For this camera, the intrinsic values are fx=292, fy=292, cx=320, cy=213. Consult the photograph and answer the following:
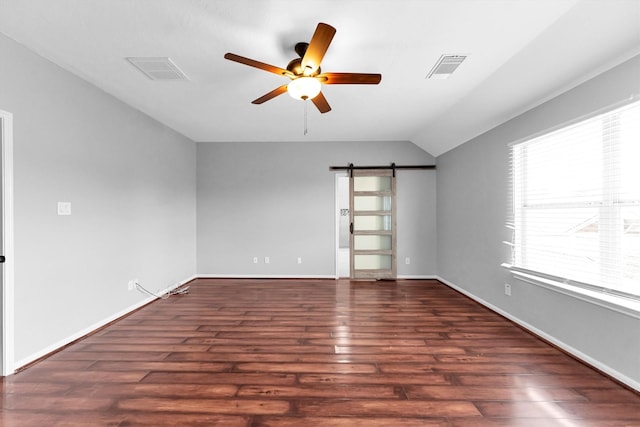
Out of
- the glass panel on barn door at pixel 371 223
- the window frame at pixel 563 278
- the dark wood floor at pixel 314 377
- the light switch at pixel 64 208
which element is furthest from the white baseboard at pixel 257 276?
the window frame at pixel 563 278

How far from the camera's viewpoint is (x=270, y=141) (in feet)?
18.5

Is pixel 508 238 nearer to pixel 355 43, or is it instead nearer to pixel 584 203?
pixel 584 203

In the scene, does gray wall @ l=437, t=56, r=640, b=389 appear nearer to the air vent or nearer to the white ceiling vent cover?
the air vent

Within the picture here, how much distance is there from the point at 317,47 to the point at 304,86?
34 cm

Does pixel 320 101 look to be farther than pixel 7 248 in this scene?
Yes

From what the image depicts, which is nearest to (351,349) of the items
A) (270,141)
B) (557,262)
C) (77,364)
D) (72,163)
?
(557,262)

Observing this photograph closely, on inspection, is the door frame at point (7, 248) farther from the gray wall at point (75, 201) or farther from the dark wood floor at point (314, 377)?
the dark wood floor at point (314, 377)

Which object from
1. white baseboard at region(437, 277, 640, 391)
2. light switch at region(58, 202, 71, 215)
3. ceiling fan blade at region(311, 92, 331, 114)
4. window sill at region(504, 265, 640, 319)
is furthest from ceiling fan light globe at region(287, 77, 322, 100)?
white baseboard at region(437, 277, 640, 391)

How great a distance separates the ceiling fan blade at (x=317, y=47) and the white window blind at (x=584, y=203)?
2.20 meters

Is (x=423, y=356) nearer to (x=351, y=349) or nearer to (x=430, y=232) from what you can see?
(x=351, y=349)

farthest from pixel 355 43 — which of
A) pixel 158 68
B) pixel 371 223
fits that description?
pixel 371 223

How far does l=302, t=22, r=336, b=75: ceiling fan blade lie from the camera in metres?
1.77

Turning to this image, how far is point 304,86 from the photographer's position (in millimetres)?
2236

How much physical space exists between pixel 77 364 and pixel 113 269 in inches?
48.3
